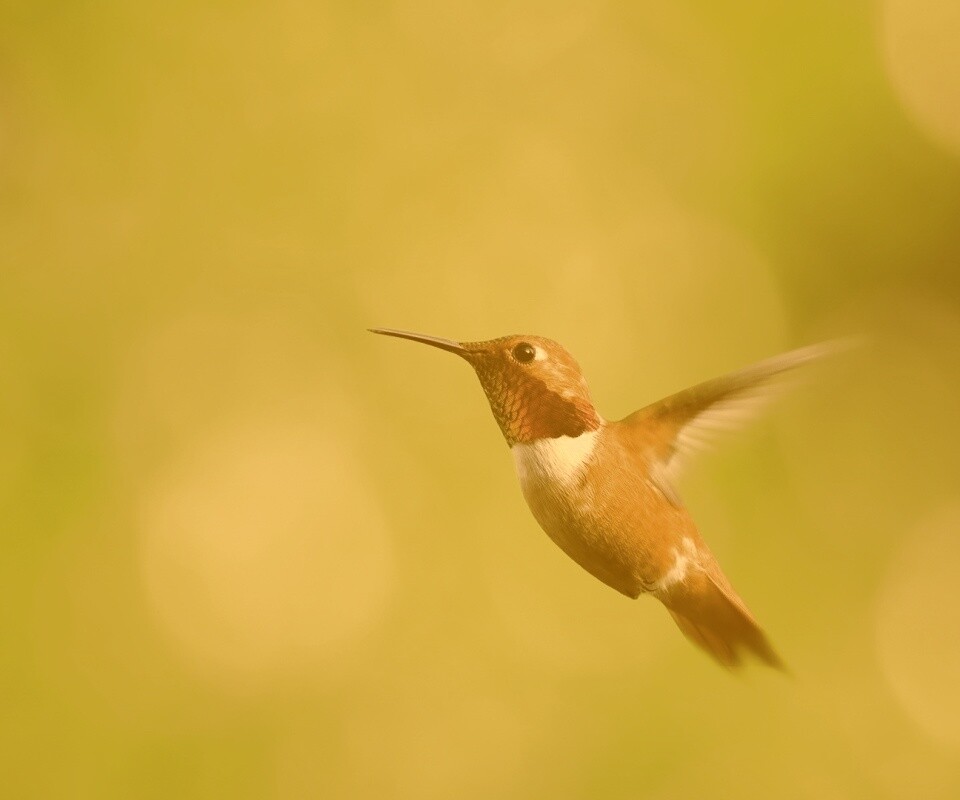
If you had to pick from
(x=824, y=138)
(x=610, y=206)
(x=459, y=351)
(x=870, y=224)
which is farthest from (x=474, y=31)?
(x=459, y=351)

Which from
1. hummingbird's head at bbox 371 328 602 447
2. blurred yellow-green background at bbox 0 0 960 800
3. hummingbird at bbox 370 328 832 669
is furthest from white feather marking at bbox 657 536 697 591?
blurred yellow-green background at bbox 0 0 960 800

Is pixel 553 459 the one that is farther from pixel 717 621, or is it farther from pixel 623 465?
pixel 717 621

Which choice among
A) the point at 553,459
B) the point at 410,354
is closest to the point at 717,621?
the point at 553,459

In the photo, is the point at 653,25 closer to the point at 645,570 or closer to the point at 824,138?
the point at 824,138

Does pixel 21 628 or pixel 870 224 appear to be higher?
pixel 870 224

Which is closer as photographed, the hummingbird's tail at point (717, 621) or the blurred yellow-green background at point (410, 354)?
the hummingbird's tail at point (717, 621)

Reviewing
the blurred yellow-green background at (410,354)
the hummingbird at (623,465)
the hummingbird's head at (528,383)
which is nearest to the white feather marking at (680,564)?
the hummingbird at (623,465)

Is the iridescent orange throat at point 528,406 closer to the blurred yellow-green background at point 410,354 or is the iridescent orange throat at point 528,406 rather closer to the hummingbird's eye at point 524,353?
the hummingbird's eye at point 524,353

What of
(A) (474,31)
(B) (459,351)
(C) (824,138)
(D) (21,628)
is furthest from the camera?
(C) (824,138)
